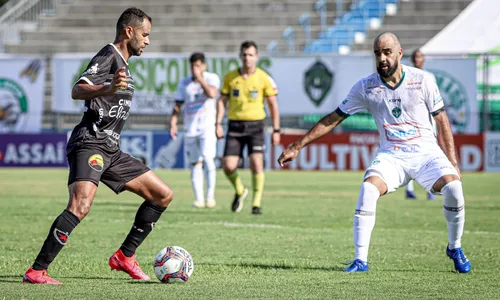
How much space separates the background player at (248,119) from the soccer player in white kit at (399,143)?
5984 mm

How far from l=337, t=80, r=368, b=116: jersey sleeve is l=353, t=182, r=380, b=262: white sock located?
0.77 meters

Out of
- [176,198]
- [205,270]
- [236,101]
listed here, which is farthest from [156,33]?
[205,270]

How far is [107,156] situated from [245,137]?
724 cm

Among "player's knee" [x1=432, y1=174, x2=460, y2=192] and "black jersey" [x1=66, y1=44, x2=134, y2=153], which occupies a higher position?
"black jersey" [x1=66, y1=44, x2=134, y2=153]

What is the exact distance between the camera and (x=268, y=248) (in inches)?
401

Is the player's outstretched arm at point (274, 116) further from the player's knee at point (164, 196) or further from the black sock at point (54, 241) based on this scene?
the black sock at point (54, 241)

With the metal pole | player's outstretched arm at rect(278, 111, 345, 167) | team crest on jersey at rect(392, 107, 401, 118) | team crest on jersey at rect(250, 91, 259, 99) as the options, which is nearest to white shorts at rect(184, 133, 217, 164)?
team crest on jersey at rect(250, 91, 259, 99)

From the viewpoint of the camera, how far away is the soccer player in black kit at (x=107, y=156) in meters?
7.26

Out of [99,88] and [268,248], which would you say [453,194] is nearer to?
[268,248]

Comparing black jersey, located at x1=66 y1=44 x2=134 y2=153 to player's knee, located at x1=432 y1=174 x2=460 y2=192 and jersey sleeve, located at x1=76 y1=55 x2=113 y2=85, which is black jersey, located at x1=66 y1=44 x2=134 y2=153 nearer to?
jersey sleeve, located at x1=76 y1=55 x2=113 y2=85

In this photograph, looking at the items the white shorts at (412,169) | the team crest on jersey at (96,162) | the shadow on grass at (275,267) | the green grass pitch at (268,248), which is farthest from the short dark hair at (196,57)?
the team crest on jersey at (96,162)

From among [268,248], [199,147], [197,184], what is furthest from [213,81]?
[268,248]

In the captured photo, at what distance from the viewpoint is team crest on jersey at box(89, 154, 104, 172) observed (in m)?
7.44

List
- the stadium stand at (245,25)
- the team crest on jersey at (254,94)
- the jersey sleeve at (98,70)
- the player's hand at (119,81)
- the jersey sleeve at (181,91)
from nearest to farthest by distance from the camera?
the player's hand at (119,81) < the jersey sleeve at (98,70) < the team crest on jersey at (254,94) < the jersey sleeve at (181,91) < the stadium stand at (245,25)
